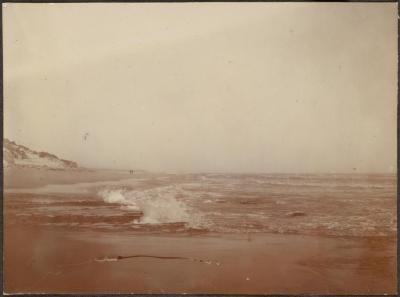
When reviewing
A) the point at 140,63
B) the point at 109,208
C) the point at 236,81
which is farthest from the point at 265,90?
the point at 109,208

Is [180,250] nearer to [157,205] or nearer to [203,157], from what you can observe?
[157,205]

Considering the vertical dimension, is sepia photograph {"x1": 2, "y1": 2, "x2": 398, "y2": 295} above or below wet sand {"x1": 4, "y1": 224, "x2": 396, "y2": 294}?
above

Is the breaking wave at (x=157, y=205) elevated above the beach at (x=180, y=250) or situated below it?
above

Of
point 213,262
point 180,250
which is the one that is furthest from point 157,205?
point 213,262

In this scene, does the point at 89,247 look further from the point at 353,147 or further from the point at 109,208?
the point at 353,147

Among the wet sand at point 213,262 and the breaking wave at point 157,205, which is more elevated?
the breaking wave at point 157,205

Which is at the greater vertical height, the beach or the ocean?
the ocean
